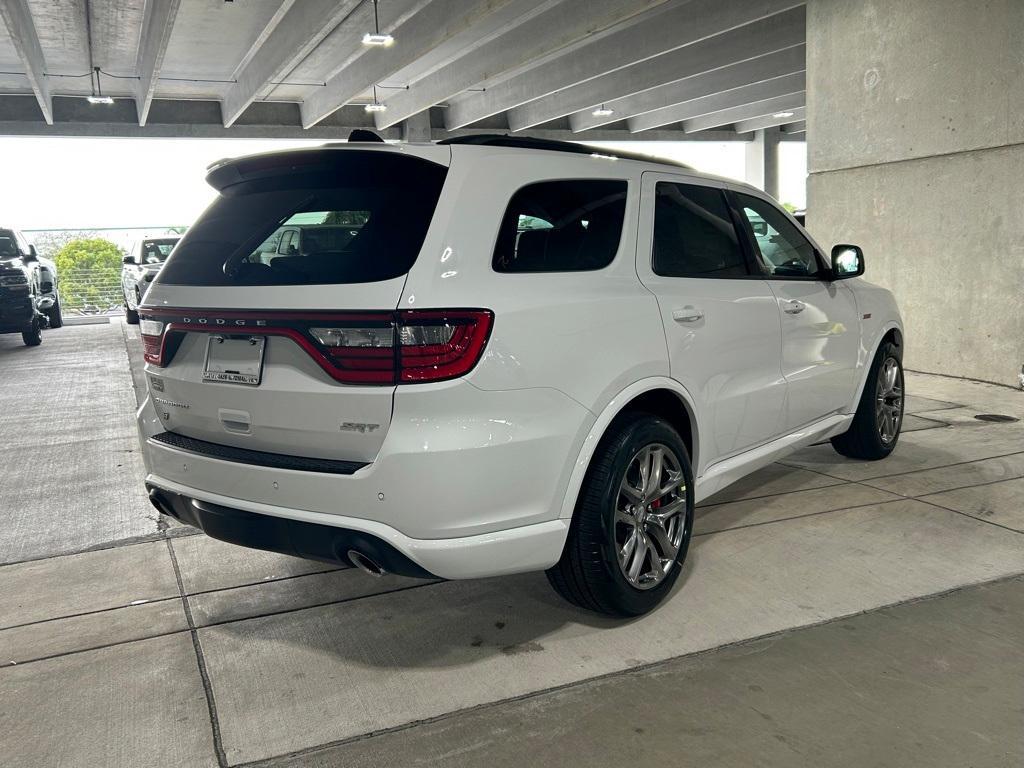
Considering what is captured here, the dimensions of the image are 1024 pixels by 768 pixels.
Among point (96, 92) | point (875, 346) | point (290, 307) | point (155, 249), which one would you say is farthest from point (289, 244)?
point (96, 92)

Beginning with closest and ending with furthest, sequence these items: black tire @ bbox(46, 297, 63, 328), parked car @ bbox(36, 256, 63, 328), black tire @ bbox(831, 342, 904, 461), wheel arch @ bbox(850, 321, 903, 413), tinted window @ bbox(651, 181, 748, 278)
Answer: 1. tinted window @ bbox(651, 181, 748, 278)
2. wheel arch @ bbox(850, 321, 903, 413)
3. black tire @ bbox(831, 342, 904, 461)
4. parked car @ bbox(36, 256, 63, 328)
5. black tire @ bbox(46, 297, 63, 328)

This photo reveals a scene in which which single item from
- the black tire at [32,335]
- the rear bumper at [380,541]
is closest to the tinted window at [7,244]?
the black tire at [32,335]

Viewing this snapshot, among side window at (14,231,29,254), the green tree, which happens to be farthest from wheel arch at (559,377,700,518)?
the green tree

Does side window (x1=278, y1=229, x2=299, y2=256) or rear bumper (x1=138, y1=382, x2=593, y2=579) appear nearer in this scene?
rear bumper (x1=138, y1=382, x2=593, y2=579)

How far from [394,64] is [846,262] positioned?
13.8 m

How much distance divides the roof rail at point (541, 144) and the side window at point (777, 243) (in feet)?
2.21

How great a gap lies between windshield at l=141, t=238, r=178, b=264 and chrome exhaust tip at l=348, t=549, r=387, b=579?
14.8 meters

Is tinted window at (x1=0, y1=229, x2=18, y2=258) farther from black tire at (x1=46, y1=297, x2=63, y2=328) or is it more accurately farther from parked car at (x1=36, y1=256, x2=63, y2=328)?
black tire at (x1=46, y1=297, x2=63, y2=328)

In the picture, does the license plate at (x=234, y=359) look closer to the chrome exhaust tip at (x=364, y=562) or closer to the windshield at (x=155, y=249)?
the chrome exhaust tip at (x=364, y=562)

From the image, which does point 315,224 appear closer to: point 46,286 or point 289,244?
point 289,244

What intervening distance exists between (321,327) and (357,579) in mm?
1534

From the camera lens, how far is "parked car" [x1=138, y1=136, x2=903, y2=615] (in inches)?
100.0

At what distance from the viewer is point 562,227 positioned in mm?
2961

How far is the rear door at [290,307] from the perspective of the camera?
8.35ft
